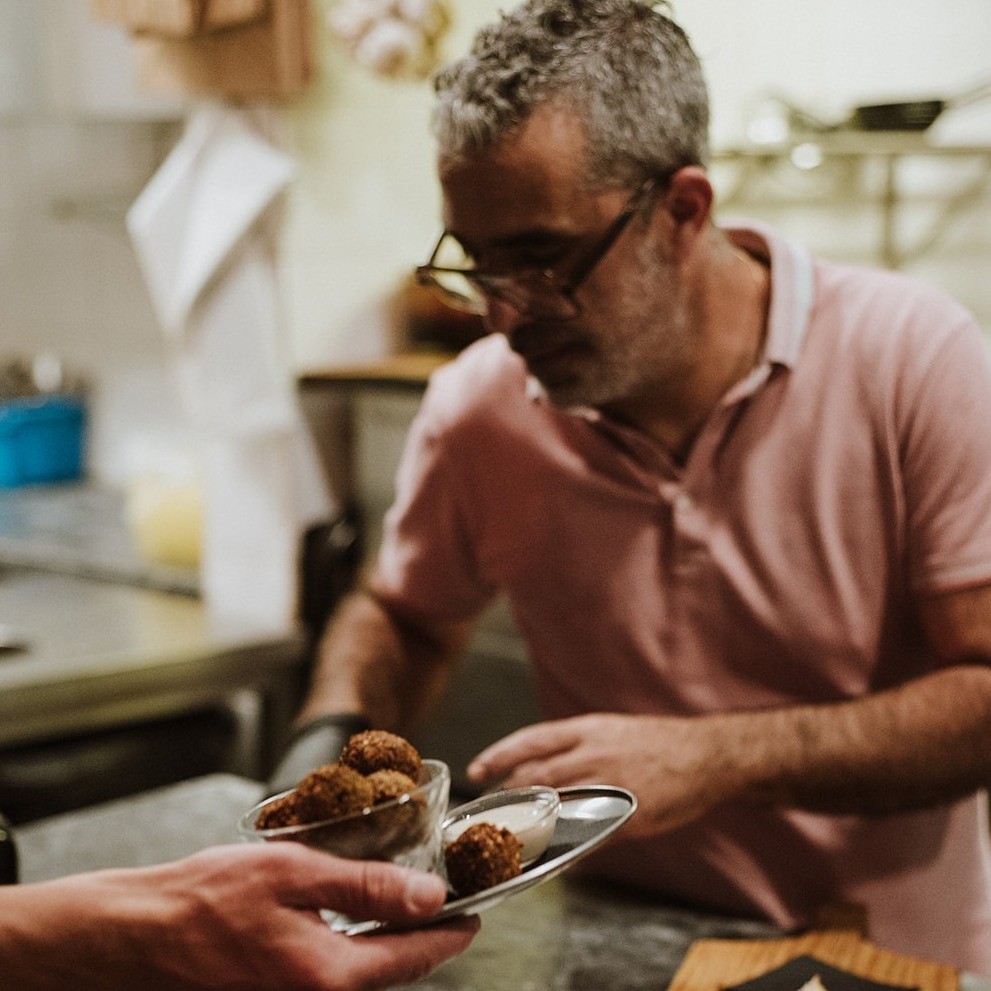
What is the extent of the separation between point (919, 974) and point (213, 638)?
1570 mm

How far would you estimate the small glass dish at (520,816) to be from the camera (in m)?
0.83

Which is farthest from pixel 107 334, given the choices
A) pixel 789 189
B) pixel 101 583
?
pixel 789 189

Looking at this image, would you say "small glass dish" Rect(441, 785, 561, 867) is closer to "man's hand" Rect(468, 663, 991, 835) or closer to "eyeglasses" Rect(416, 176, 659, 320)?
"man's hand" Rect(468, 663, 991, 835)

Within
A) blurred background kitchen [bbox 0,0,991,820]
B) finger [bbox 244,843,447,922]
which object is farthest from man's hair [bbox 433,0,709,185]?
blurred background kitchen [bbox 0,0,991,820]

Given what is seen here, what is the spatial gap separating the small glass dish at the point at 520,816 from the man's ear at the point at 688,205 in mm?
607

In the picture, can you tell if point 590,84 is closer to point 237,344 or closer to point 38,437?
point 237,344

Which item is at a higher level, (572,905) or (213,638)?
(572,905)

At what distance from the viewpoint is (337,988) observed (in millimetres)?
754

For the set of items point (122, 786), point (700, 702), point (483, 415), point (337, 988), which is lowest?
point (122, 786)

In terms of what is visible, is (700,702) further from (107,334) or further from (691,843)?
(107,334)

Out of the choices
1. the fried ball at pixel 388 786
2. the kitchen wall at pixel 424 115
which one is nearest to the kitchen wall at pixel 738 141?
the kitchen wall at pixel 424 115

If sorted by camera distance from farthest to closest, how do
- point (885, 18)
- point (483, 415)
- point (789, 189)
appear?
point (789, 189) < point (885, 18) < point (483, 415)

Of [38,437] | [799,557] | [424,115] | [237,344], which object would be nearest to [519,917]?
[799,557]

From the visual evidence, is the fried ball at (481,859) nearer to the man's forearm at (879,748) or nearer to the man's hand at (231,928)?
the man's hand at (231,928)
